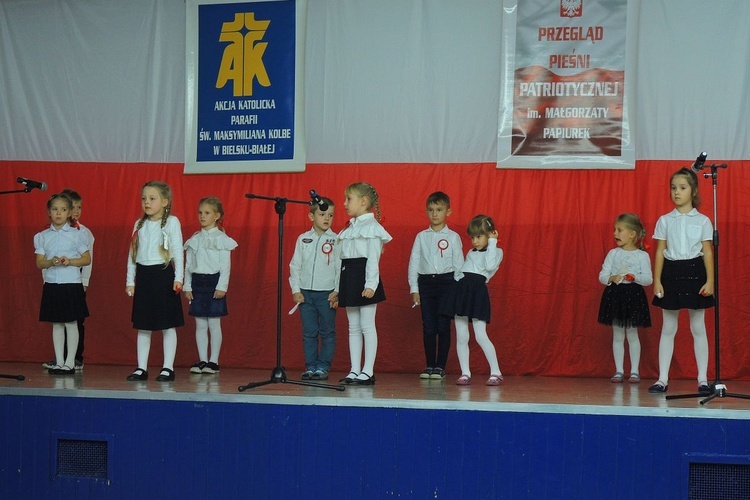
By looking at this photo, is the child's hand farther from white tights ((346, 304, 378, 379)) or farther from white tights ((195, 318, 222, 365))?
white tights ((195, 318, 222, 365))

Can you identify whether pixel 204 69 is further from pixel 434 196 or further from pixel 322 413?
pixel 322 413

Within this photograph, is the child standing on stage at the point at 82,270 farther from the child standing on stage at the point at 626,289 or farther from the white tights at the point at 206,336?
the child standing on stage at the point at 626,289

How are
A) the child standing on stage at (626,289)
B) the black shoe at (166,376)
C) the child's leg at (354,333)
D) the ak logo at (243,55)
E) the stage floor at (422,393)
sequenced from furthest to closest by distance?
the ak logo at (243,55)
the child standing on stage at (626,289)
the child's leg at (354,333)
the black shoe at (166,376)
the stage floor at (422,393)

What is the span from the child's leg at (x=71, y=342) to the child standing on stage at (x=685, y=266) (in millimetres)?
4466

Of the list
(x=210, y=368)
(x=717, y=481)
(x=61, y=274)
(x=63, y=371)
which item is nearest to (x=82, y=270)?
(x=61, y=274)

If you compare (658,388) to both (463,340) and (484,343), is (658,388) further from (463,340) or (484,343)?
(463,340)

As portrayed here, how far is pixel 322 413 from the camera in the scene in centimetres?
543

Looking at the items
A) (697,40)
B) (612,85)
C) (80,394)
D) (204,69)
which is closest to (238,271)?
(204,69)

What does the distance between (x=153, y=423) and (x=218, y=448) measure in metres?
0.45

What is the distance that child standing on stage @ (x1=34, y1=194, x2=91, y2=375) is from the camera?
714 centimetres

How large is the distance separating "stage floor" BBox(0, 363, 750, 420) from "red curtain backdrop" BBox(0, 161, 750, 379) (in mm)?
507

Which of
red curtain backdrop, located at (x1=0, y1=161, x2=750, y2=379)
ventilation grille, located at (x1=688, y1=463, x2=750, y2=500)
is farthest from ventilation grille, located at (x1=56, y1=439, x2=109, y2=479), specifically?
ventilation grille, located at (x1=688, y1=463, x2=750, y2=500)

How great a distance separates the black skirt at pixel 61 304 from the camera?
7.13 meters

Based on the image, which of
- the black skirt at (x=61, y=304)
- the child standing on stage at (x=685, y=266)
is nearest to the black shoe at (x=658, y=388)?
the child standing on stage at (x=685, y=266)
